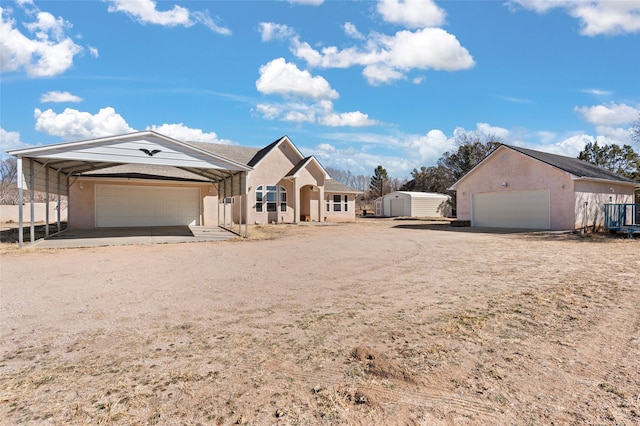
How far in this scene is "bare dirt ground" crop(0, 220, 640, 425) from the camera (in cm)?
257

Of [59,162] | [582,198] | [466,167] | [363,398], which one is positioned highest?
[466,167]

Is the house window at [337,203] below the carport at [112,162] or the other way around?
below

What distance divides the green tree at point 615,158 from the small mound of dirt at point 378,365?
1599 inches

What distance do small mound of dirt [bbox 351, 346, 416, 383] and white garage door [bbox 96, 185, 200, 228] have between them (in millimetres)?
18695

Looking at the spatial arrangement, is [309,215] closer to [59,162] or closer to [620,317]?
[59,162]

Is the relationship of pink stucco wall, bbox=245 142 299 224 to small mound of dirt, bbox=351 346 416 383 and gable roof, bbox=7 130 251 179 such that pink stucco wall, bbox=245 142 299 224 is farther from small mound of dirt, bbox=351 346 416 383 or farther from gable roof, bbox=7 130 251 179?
small mound of dirt, bbox=351 346 416 383

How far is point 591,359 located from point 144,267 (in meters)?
8.34

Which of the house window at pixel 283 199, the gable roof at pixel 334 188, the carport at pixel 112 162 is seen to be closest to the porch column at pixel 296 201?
the house window at pixel 283 199

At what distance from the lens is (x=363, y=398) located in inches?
107

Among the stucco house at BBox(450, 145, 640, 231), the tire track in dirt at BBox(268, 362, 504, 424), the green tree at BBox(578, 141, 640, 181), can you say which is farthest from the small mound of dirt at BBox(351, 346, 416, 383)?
the green tree at BBox(578, 141, 640, 181)

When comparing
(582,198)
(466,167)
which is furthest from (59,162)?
(466,167)

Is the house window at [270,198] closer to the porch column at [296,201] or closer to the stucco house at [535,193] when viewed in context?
the porch column at [296,201]

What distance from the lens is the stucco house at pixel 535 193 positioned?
18266mm

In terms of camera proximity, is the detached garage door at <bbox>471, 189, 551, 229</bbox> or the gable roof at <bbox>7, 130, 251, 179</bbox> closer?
the gable roof at <bbox>7, 130, 251, 179</bbox>
